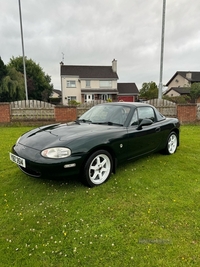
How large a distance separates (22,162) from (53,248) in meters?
1.40

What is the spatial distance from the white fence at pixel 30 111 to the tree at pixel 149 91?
3031 centimetres

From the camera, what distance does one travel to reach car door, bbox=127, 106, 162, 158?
12.0 feet

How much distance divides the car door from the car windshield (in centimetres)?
21

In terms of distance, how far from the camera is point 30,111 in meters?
9.98

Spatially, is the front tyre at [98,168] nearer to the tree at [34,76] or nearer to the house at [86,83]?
the house at [86,83]

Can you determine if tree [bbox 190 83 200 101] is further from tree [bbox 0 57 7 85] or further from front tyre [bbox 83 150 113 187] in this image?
front tyre [bbox 83 150 113 187]

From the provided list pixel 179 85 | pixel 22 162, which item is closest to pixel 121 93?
pixel 179 85

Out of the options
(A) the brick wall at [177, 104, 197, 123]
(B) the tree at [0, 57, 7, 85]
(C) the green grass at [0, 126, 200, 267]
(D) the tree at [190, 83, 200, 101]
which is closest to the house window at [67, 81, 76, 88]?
(B) the tree at [0, 57, 7, 85]

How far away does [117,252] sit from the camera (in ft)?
6.23

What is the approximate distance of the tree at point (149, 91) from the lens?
37.1m

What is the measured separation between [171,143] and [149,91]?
117 ft

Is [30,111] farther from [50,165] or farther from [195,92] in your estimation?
[195,92]

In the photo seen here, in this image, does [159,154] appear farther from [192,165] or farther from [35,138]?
[35,138]

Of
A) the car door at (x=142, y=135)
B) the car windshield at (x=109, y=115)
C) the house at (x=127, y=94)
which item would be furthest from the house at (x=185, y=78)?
the car windshield at (x=109, y=115)
